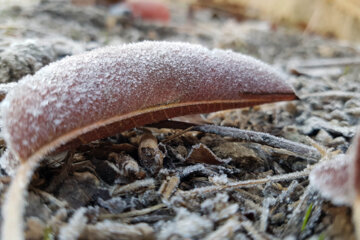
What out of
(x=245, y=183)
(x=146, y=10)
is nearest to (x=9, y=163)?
(x=245, y=183)

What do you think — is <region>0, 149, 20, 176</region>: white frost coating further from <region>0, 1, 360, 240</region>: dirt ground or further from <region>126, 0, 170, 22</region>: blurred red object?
<region>126, 0, 170, 22</region>: blurred red object

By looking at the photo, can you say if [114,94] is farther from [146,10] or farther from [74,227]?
[146,10]

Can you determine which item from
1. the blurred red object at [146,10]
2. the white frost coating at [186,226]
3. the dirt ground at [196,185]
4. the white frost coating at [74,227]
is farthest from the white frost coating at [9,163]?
the blurred red object at [146,10]

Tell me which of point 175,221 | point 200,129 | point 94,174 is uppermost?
point 200,129

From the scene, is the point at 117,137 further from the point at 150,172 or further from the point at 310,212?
the point at 310,212

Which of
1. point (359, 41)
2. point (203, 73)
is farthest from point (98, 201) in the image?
point (359, 41)

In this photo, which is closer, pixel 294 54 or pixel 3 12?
pixel 3 12

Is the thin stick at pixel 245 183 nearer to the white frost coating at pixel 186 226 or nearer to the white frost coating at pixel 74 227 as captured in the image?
the white frost coating at pixel 186 226
